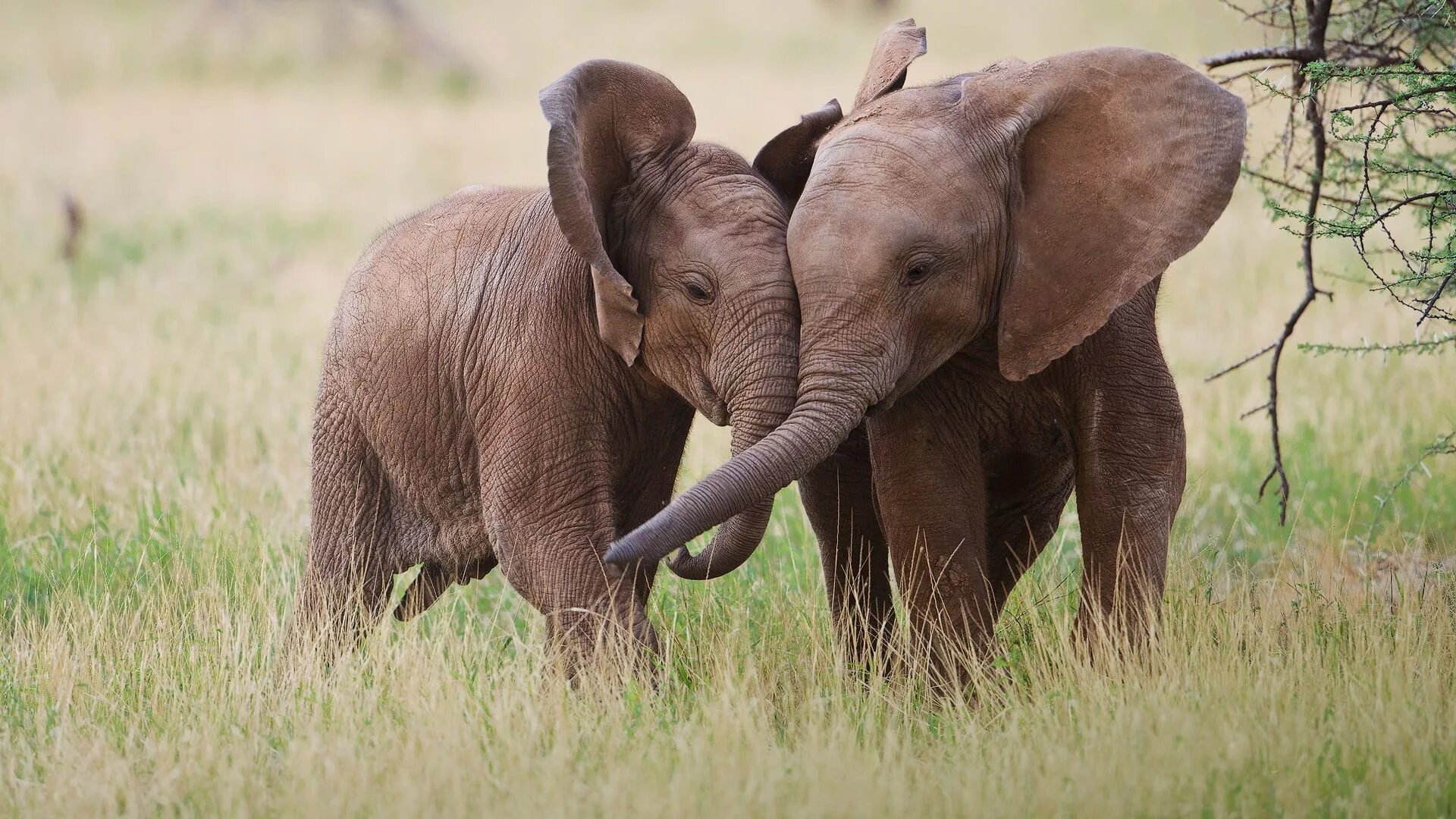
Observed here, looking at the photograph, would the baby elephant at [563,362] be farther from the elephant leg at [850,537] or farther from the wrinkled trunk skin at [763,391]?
the elephant leg at [850,537]

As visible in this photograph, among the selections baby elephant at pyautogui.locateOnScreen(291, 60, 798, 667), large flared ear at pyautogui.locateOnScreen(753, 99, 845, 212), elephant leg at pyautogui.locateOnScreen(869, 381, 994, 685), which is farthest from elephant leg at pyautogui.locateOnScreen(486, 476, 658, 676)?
large flared ear at pyautogui.locateOnScreen(753, 99, 845, 212)

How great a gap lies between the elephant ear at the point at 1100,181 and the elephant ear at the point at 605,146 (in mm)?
978

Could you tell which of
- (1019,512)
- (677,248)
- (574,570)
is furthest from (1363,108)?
(574,570)

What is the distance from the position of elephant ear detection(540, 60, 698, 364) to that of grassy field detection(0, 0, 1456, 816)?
1.16 metres

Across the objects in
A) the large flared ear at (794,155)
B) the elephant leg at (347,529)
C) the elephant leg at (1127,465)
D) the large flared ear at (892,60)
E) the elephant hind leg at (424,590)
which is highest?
the large flared ear at (892,60)

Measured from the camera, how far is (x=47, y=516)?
8039 millimetres

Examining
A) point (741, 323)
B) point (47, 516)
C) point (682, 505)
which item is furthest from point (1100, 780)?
point (47, 516)

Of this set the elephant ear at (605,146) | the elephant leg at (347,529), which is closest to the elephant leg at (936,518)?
the elephant ear at (605,146)

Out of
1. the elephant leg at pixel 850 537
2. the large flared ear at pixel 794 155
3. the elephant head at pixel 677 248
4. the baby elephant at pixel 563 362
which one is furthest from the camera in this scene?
the elephant leg at pixel 850 537

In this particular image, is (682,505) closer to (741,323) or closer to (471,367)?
(741,323)

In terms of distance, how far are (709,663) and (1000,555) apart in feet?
4.08

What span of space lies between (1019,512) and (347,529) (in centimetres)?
246

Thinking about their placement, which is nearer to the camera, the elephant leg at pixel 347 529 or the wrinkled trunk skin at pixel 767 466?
the wrinkled trunk skin at pixel 767 466

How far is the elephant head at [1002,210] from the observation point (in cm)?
467
